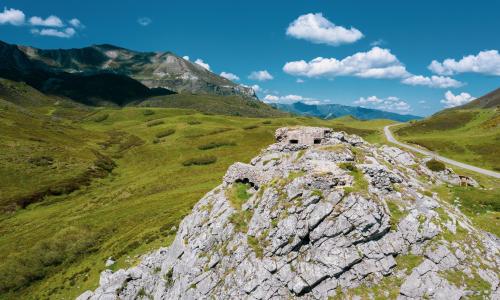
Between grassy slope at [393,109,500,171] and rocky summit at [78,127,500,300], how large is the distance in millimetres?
67819

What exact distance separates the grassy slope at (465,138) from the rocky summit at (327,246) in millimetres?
67819

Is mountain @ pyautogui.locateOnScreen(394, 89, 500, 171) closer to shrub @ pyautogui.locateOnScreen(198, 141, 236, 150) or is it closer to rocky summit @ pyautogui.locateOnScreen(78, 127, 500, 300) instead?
shrub @ pyautogui.locateOnScreen(198, 141, 236, 150)

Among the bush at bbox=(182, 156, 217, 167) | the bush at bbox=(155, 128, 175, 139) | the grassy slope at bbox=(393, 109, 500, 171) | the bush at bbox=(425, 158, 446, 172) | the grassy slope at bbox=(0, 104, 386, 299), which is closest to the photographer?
the grassy slope at bbox=(0, 104, 386, 299)

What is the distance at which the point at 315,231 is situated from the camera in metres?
25.8

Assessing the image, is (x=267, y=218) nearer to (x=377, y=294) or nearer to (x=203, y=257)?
(x=203, y=257)

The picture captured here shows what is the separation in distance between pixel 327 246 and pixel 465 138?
10532cm

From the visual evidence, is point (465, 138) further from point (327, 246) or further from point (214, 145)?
point (327, 246)

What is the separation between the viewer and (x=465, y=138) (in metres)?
106

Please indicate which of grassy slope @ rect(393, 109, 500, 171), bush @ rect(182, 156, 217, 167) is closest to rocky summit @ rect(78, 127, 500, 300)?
grassy slope @ rect(393, 109, 500, 171)

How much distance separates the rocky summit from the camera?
2319 cm

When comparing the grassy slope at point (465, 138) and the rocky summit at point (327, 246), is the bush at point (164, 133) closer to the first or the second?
the grassy slope at point (465, 138)

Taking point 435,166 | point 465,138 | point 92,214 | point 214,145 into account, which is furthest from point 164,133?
point 435,166

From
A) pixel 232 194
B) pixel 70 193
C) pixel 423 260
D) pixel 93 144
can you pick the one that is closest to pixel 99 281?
pixel 232 194

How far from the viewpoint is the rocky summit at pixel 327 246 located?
2319 cm
